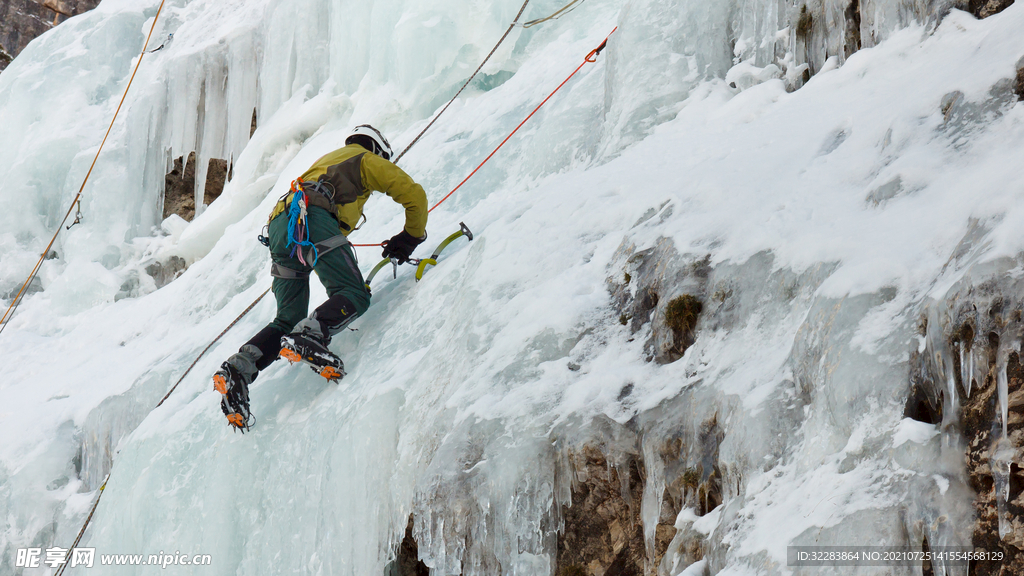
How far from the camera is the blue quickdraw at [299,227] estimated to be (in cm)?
391

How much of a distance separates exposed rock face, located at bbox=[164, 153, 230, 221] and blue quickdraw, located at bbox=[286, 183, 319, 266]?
6469 millimetres

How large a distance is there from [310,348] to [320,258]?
47 cm

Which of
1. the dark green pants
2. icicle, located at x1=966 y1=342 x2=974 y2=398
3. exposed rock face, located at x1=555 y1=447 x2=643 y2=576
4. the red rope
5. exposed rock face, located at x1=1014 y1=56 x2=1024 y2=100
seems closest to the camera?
icicle, located at x1=966 y1=342 x2=974 y2=398

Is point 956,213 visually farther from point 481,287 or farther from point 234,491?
point 234,491

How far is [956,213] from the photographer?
218 centimetres

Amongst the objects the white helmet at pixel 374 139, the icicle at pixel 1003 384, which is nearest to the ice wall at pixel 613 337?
the icicle at pixel 1003 384

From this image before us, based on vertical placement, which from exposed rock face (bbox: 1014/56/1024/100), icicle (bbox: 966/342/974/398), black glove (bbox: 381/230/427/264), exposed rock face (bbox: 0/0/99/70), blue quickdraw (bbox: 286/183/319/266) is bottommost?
icicle (bbox: 966/342/974/398)

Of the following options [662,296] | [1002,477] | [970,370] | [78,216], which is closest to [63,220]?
[78,216]

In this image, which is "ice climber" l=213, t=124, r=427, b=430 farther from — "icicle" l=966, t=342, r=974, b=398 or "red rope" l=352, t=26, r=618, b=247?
"icicle" l=966, t=342, r=974, b=398

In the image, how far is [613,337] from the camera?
2977 millimetres

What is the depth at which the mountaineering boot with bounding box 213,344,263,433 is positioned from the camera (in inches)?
147

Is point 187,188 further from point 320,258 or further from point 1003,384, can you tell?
point 1003,384

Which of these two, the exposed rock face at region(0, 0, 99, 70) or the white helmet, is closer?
the white helmet

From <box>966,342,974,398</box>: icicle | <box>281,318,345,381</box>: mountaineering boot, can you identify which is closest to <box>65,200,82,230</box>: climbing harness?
<box>281,318,345,381</box>: mountaineering boot
